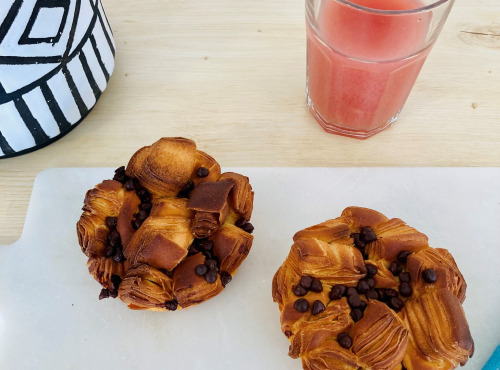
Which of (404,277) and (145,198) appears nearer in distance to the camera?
(404,277)

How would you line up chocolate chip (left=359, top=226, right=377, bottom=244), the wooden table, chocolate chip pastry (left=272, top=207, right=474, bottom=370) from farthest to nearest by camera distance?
the wooden table, chocolate chip (left=359, top=226, right=377, bottom=244), chocolate chip pastry (left=272, top=207, right=474, bottom=370)

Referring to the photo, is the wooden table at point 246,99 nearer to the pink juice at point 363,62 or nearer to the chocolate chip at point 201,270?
the pink juice at point 363,62

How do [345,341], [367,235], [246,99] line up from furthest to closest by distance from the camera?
[246,99] → [367,235] → [345,341]

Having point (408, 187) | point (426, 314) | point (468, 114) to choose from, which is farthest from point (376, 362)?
point (468, 114)

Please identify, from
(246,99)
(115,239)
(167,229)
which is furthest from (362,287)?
(246,99)

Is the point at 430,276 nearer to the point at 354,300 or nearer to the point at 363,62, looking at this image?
the point at 354,300

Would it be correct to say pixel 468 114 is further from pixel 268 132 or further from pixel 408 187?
pixel 268 132

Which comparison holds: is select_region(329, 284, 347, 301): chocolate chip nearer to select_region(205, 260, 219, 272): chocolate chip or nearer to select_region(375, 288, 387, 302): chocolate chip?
select_region(375, 288, 387, 302): chocolate chip

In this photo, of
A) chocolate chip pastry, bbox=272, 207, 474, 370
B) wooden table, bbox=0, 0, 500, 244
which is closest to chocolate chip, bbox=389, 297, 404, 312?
chocolate chip pastry, bbox=272, 207, 474, 370
